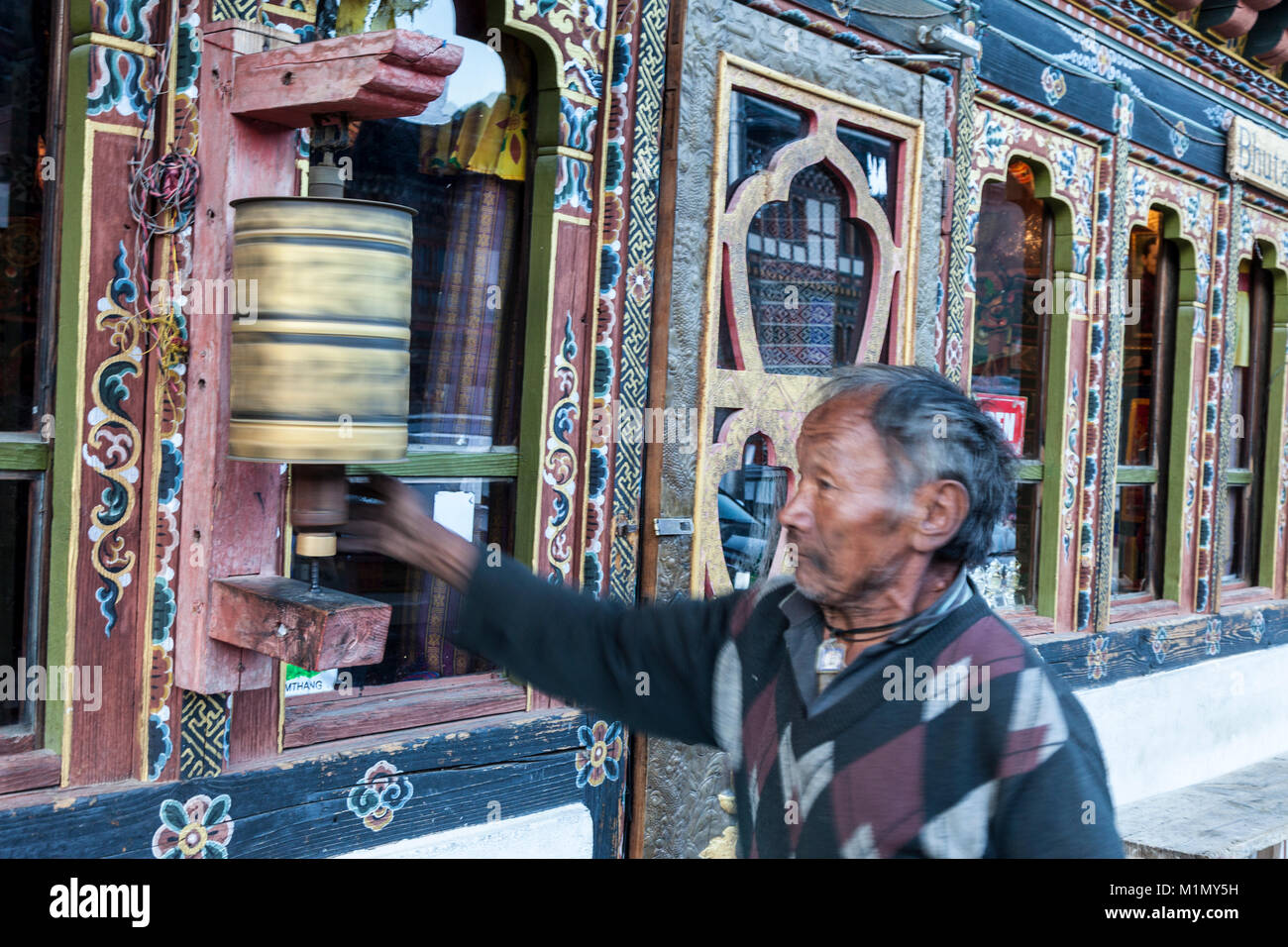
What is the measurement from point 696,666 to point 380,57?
1.17 m

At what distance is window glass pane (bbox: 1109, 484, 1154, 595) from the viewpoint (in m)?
6.76

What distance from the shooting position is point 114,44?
2594 millimetres

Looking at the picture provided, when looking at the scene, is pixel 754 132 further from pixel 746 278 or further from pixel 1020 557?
pixel 1020 557

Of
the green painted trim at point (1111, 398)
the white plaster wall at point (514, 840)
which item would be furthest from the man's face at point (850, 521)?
the green painted trim at point (1111, 398)

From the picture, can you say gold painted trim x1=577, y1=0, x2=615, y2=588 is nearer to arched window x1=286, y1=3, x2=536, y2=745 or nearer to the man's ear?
arched window x1=286, y1=3, x2=536, y2=745

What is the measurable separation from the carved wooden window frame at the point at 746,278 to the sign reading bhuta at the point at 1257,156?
3361 mm

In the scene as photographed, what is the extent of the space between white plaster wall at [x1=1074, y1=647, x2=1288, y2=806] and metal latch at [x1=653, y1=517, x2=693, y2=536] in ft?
9.29

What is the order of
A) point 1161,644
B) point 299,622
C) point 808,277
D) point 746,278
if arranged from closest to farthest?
point 299,622, point 746,278, point 808,277, point 1161,644

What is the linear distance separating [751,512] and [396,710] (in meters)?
1.40

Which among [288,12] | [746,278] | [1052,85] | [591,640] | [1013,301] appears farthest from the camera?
[1013,301]

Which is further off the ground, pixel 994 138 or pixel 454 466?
pixel 994 138

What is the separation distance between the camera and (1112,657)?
20.4 feet
